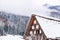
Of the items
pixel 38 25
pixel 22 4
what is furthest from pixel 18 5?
pixel 38 25

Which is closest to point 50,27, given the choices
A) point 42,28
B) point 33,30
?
point 42,28

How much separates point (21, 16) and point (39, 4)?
267 millimetres

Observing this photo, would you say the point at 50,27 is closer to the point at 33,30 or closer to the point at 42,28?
the point at 42,28

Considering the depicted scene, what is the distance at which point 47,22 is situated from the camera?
2.03 m

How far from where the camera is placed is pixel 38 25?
6.72 ft

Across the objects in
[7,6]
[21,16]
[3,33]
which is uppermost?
[7,6]

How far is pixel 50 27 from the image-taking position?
2.00 m

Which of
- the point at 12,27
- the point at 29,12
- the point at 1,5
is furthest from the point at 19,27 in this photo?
the point at 1,5

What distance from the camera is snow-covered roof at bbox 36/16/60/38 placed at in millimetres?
1960

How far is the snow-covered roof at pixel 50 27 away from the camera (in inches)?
77.2

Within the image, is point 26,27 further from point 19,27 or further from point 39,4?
point 39,4

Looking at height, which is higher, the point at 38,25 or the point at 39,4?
the point at 39,4

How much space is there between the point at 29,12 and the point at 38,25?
20cm

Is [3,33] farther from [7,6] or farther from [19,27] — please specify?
[7,6]
